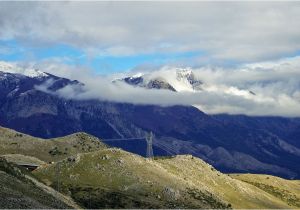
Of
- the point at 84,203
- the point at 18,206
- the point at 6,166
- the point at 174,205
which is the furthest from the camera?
the point at 174,205

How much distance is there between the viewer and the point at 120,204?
185 m

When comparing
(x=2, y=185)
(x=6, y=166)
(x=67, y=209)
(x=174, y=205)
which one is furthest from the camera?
(x=174, y=205)

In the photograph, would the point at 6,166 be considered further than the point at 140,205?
No

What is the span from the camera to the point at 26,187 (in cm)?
12875

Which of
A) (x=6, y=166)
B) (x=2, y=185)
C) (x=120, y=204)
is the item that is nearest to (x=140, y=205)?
(x=120, y=204)

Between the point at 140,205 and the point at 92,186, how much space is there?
20.7m

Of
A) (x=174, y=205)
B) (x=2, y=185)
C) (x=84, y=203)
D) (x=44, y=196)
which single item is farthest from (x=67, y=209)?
(x=174, y=205)

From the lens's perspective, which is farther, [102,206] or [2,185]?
[102,206]

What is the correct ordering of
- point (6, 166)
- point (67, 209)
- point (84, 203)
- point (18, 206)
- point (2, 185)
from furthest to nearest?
1. point (84, 203)
2. point (6, 166)
3. point (67, 209)
4. point (2, 185)
5. point (18, 206)

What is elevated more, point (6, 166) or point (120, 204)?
point (6, 166)

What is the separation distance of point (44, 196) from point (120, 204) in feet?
194

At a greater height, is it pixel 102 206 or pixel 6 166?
pixel 6 166

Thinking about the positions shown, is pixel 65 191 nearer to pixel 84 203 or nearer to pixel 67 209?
pixel 84 203

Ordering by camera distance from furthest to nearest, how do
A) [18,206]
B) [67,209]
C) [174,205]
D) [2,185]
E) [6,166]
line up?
[174,205]
[6,166]
[67,209]
[2,185]
[18,206]
